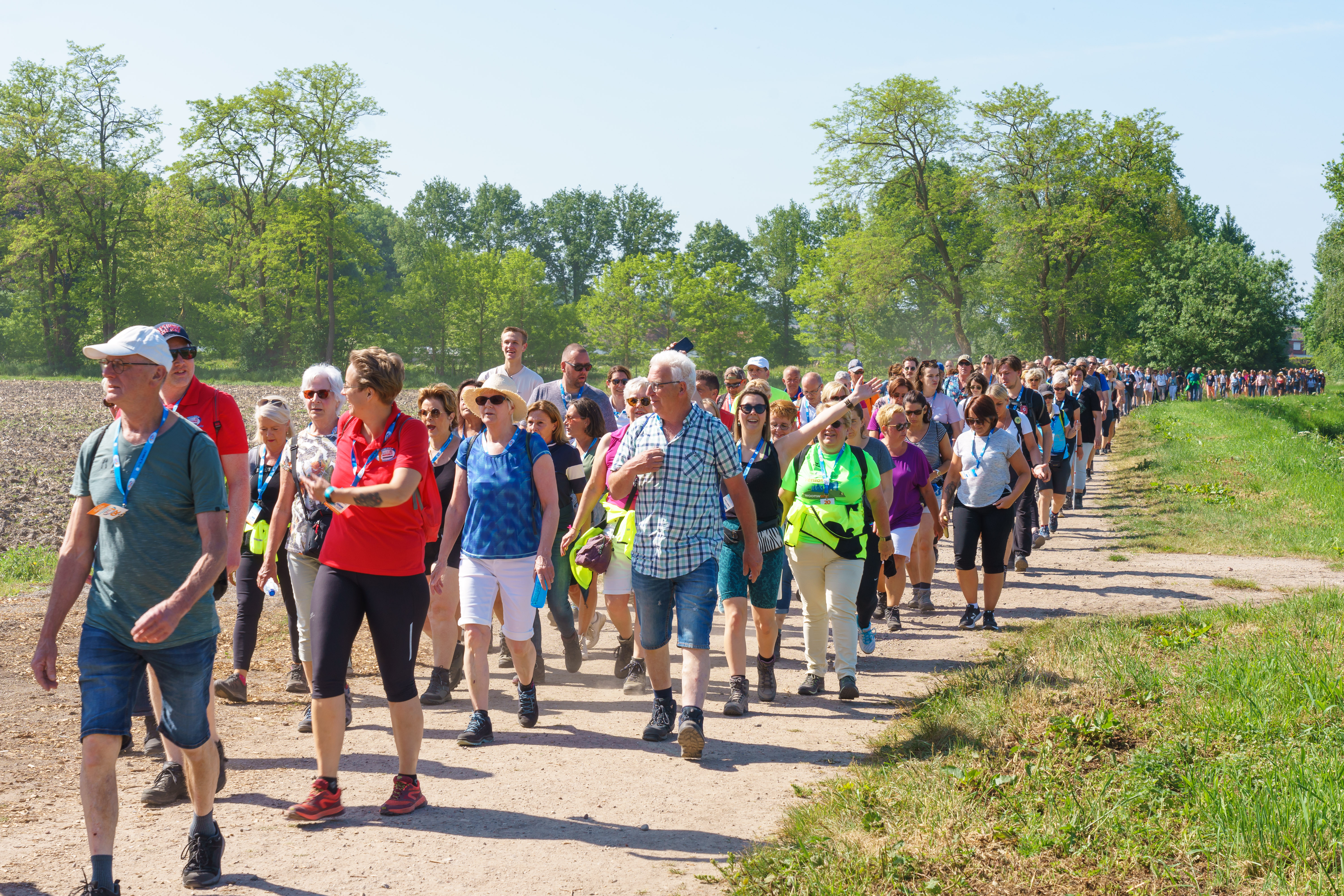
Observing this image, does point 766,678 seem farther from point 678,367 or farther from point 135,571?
point 135,571

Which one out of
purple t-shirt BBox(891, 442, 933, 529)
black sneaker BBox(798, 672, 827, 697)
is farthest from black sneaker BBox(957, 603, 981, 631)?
black sneaker BBox(798, 672, 827, 697)

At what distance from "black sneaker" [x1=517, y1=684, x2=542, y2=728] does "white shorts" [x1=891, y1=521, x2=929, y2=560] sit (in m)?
3.61

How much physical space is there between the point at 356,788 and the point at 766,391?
3524mm

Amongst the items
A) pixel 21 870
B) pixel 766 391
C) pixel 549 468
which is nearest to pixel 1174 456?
pixel 766 391

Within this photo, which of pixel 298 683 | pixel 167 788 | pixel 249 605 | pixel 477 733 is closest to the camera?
pixel 167 788

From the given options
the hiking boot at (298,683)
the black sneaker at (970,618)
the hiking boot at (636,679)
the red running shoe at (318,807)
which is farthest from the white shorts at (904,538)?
the red running shoe at (318,807)

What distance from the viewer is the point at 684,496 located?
19.0ft

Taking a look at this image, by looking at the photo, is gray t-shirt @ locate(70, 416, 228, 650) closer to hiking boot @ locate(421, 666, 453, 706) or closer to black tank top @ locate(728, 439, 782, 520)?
hiking boot @ locate(421, 666, 453, 706)

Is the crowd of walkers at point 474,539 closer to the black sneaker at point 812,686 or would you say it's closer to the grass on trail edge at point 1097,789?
the black sneaker at point 812,686

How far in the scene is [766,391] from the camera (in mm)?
7250

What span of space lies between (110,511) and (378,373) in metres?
1.28

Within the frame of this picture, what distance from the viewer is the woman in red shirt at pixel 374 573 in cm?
472

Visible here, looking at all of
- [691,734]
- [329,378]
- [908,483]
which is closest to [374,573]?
[329,378]

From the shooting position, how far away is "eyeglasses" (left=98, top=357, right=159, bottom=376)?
3.91m
